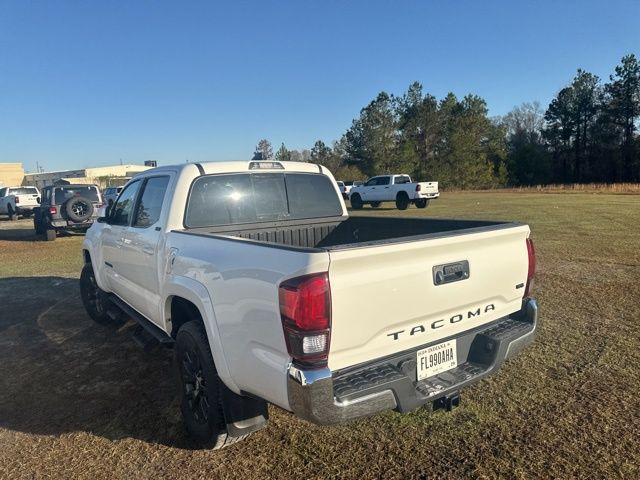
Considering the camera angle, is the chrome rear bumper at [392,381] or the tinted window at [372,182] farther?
the tinted window at [372,182]

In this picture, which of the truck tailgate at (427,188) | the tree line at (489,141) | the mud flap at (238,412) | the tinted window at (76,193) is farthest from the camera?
the tree line at (489,141)

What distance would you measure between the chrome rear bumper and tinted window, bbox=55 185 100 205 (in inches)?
573

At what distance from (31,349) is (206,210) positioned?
2906 mm

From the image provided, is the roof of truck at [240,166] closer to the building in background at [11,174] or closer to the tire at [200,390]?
the tire at [200,390]

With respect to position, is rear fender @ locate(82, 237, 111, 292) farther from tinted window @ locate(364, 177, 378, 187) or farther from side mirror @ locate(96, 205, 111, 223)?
tinted window @ locate(364, 177, 378, 187)

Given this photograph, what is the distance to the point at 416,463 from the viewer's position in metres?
2.73

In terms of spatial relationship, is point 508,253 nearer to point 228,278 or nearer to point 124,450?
point 228,278

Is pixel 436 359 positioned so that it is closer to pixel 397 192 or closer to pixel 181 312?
pixel 181 312

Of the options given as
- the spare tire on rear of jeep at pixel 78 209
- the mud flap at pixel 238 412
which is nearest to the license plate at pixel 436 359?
the mud flap at pixel 238 412

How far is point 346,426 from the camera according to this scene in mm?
3186

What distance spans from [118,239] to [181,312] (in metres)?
1.63

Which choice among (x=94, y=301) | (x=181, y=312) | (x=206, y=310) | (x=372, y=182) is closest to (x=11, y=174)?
(x=372, y=182)

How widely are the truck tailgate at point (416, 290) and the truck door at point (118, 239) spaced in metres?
2.91

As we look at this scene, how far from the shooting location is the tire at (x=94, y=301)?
18.0 ft
